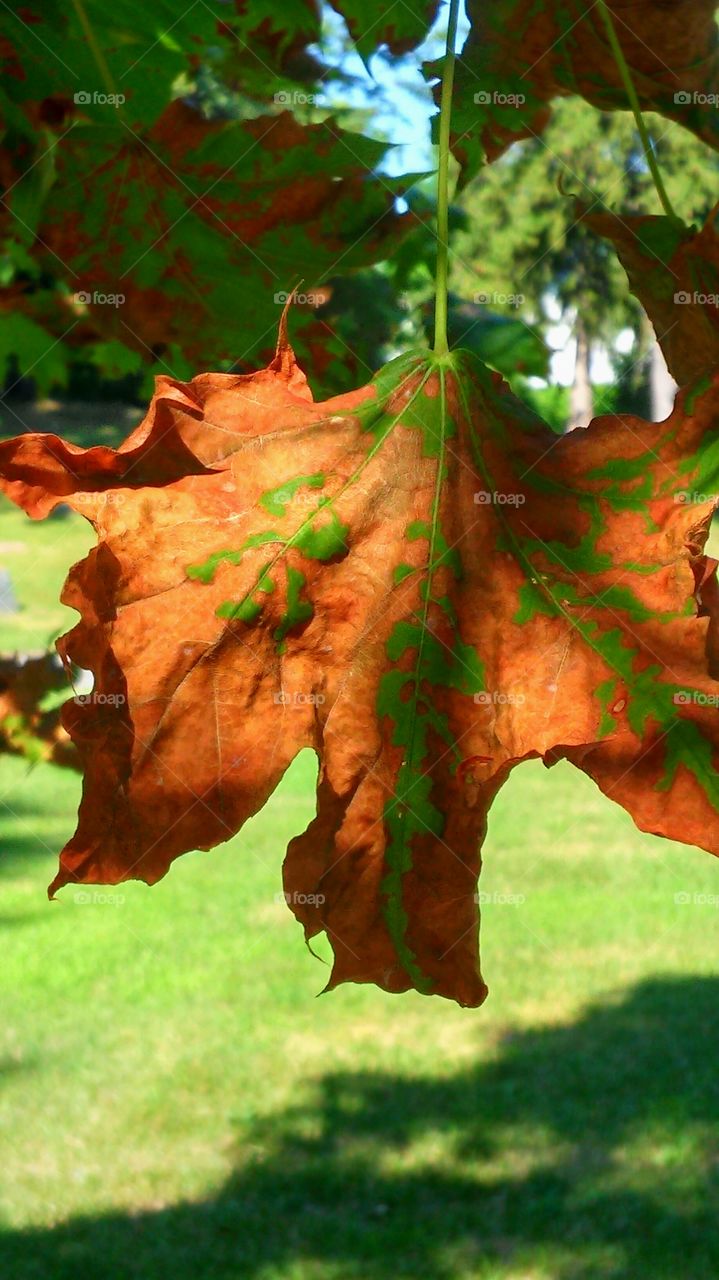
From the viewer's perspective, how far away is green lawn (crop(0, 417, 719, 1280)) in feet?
12.5

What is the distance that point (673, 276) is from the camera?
3.25ft

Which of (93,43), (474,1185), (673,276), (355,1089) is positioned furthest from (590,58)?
(355,1089)

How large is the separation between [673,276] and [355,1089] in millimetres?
4082

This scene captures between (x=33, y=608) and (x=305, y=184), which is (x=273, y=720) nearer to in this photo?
(x=305, y=184)

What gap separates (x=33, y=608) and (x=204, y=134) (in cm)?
953

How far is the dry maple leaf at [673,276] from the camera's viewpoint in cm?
96

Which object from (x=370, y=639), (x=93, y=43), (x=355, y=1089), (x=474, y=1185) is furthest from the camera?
(x=355, y=1089)

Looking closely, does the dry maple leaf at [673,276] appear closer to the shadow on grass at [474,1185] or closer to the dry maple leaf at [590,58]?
the dry maple leaf at [590,58]

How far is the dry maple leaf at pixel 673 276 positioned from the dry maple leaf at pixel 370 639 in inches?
4.7

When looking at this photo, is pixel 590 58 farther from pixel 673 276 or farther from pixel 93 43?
pixel 93 43

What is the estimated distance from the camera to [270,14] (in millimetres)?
1426

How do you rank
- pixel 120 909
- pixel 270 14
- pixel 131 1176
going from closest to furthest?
pixel 270 14
pixel 131 1176
pixel 120 909

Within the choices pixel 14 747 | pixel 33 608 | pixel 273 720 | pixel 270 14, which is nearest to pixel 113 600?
pixel 273 720

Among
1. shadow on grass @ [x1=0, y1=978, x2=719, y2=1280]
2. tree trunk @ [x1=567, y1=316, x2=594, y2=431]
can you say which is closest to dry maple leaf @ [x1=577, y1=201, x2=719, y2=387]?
shadow on grass @ [x1=0, y1=978, x2=719, y2=1280]
